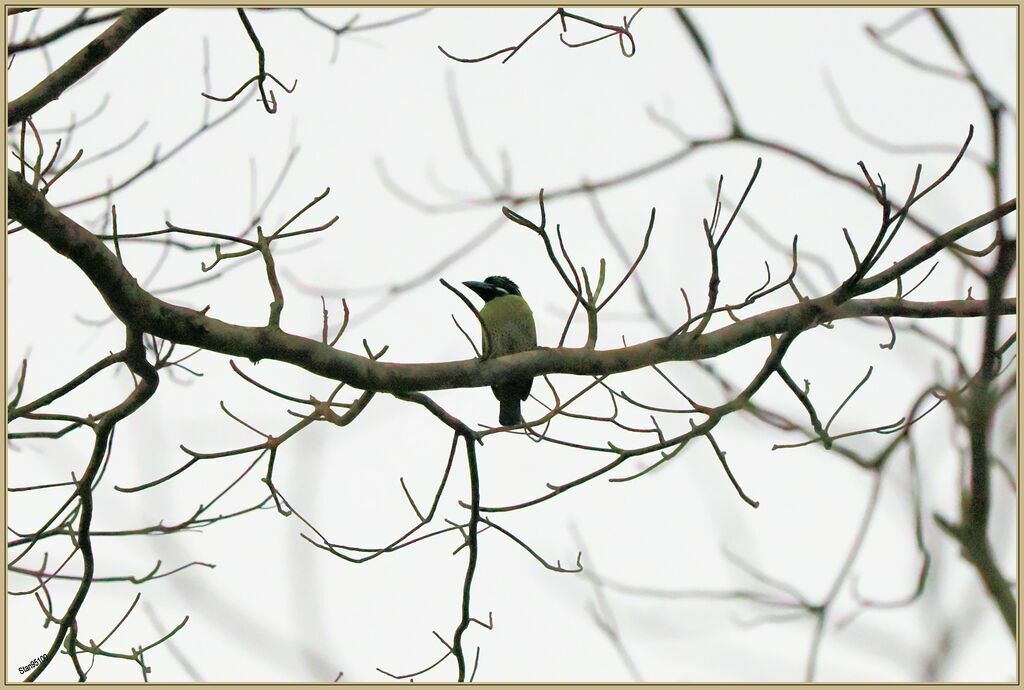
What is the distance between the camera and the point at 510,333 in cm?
607

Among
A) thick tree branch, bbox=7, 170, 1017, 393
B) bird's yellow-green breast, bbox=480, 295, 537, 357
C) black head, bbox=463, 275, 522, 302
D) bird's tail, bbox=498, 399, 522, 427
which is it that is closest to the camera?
thick tree branch, bbox=7, 170, 1017, 393

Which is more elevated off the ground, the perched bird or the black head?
the black head

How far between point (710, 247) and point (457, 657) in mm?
1670

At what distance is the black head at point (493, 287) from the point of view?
6719mm

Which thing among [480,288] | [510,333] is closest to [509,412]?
[510,333]

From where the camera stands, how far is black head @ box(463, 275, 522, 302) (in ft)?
22.0

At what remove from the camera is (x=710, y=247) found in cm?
286

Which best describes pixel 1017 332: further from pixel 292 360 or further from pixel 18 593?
pixel 18 593

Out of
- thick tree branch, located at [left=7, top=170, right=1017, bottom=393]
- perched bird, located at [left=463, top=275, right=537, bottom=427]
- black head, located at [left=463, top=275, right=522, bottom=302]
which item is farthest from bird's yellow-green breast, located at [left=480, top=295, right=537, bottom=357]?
thick tree branch, located at [left=7, top=170, right=1017, bottom=393]

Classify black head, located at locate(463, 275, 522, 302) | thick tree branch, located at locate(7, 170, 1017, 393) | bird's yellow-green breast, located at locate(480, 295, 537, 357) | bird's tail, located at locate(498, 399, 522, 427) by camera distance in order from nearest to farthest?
thick tree branch, located at locate(7, 170, 1017, 393)
bird's tail, located at locate(498, 399, 522, 427)
bird's yellow-green breast, located at locate(480, 295, 537, 357)
black head, located at locate(463, 275, 522, 302)

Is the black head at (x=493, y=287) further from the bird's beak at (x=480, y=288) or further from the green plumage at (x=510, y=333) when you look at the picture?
the green plumage at (x=510, y=333)

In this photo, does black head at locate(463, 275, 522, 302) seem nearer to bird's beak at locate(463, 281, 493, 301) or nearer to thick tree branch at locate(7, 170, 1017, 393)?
bird's beak at locate(463, 281, 493, 301)

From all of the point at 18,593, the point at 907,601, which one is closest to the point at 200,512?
the point at 18,593

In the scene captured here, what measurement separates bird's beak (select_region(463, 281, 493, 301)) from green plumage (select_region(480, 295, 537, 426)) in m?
0.28
